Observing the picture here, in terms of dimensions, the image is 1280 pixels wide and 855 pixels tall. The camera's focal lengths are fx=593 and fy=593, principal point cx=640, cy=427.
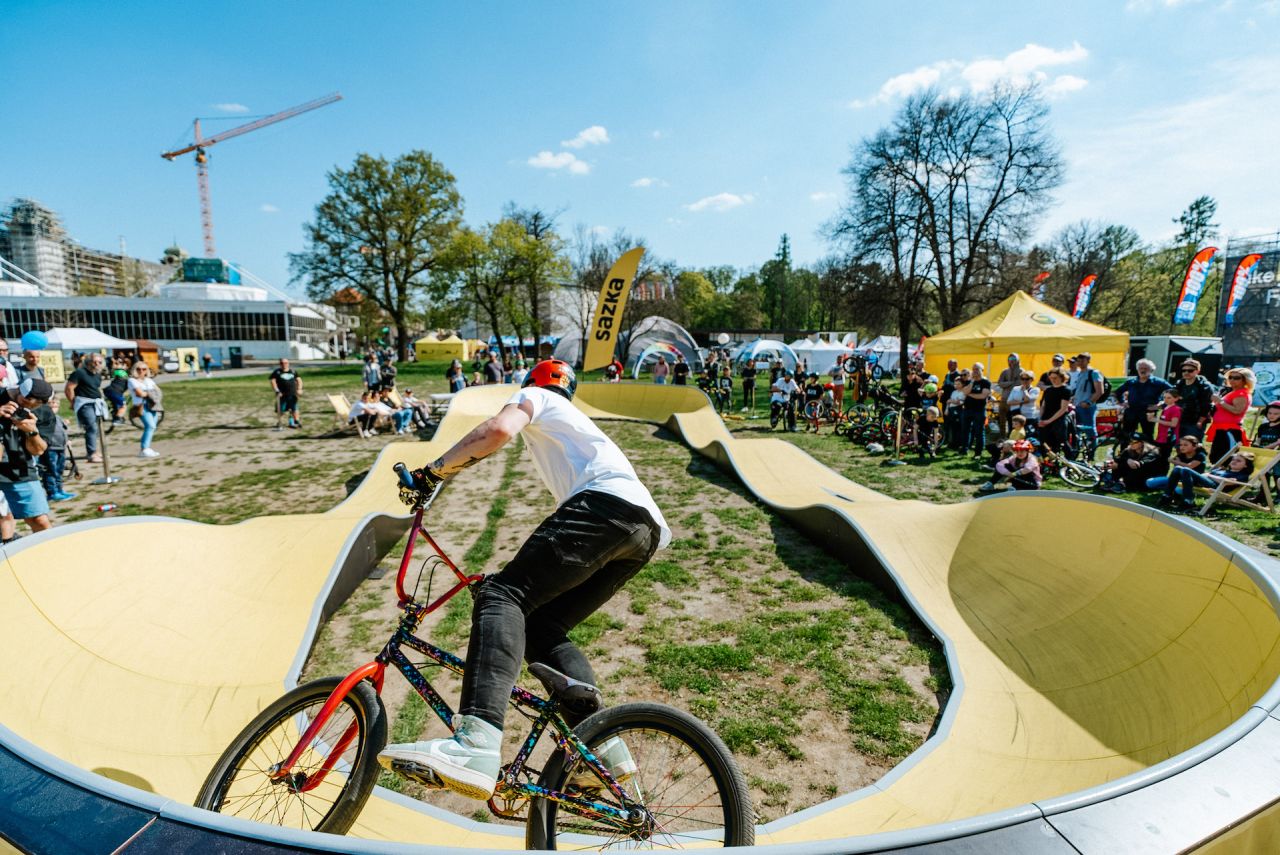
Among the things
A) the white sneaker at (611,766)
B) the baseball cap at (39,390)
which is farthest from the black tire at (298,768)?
the baseball cap at (39,390)

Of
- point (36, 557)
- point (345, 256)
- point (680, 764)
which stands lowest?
point (680, 764)

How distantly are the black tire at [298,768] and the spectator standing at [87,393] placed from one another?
11.6 meters

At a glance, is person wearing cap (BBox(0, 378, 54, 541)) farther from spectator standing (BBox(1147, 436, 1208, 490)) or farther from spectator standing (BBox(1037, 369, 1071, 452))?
spectator standing (BBox(1147, 436, 1208, 490))

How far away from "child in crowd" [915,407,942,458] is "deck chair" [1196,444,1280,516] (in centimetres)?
427

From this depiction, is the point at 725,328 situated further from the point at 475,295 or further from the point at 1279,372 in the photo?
the point at 1279,372

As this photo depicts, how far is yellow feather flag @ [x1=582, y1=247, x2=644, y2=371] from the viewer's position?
21531 millimetres

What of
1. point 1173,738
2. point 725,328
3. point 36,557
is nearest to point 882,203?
point 1173,738

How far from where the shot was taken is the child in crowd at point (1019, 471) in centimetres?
898

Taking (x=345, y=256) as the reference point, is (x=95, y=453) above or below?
below

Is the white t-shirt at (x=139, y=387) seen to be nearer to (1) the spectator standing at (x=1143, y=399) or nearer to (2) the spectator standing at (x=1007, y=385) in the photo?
(2) the spectator standing at (x=1007, y=385)

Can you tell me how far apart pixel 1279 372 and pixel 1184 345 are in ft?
31.5

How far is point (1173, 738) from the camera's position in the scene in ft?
9.03

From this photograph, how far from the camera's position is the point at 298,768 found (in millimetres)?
2336

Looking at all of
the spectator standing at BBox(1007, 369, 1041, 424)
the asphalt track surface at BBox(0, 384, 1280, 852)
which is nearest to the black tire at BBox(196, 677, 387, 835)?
the asphalt track surface at BBox(0, 384, 1280, 852)
